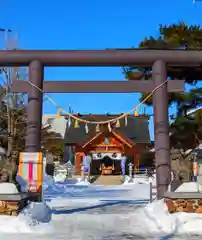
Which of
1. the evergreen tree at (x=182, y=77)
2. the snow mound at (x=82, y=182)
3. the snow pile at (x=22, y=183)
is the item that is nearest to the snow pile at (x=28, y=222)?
the snow pile at (x=22, y=183)

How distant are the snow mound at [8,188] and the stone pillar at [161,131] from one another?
408 cm

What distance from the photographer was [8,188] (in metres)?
8.82

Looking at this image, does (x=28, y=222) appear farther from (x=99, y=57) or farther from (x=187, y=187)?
(x=99, y=57)

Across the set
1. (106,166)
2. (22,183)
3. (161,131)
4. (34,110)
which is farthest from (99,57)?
(106,166)

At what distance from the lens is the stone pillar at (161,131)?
10344 mm

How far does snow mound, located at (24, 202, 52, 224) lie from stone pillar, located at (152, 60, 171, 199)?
3.31 metres

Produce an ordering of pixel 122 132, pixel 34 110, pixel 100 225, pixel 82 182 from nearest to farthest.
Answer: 1. pixel 100 225
2. pixel 34 110
3. pixel 82 182
4. pixel 122 132

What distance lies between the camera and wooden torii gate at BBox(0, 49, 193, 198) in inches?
416

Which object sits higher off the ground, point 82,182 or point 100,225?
point 82,182

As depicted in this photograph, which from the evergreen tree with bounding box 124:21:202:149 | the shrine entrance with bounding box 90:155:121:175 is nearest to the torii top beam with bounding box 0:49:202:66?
the evergreen tree with bounding box 124:21:202:149

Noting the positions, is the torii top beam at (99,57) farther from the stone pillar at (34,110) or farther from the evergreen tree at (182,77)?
the evergreen tree at (182,77)

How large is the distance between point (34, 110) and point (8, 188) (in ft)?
8.43

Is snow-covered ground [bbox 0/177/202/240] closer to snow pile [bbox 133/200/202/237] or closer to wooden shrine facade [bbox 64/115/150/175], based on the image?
snow pile [bbox 133/200/202/237]

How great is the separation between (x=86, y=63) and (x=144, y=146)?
24689 millimetres
